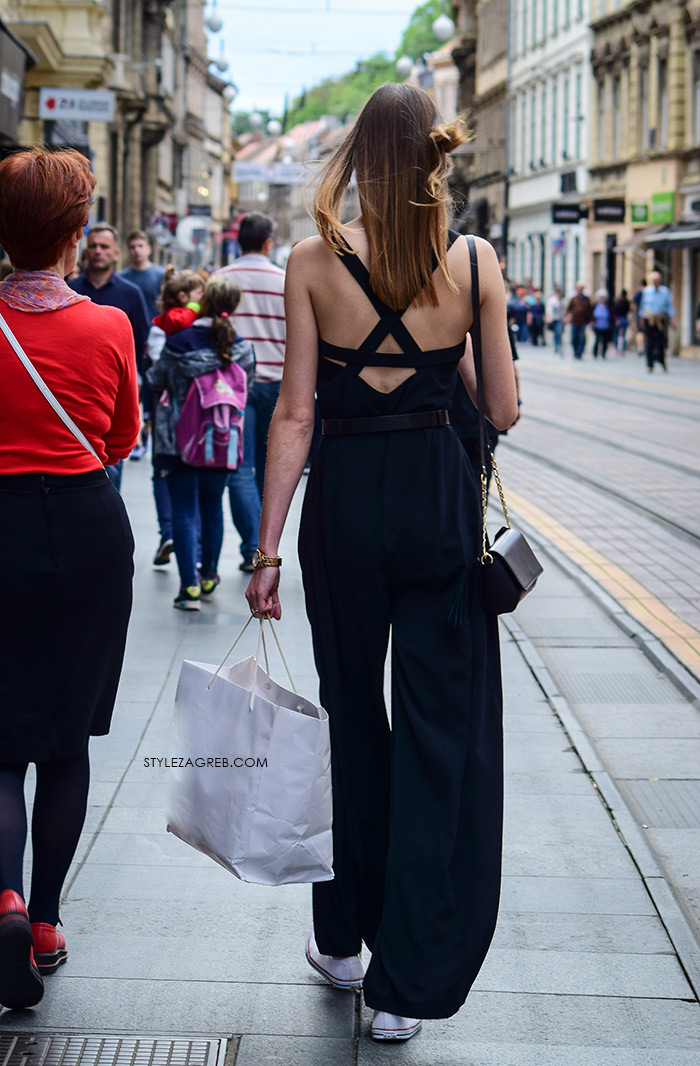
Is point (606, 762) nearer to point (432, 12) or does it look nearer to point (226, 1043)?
point (226, 1043)

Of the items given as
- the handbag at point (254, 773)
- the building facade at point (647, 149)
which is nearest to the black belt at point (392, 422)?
the handbag at point (254, 773)

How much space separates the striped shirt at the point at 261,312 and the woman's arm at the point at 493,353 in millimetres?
5798

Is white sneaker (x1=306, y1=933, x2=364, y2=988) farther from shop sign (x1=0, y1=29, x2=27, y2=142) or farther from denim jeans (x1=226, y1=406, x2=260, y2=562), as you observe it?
shop sign (x1=0, y1=29, x2=27, y2=142)

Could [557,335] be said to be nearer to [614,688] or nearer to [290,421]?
[614,688]

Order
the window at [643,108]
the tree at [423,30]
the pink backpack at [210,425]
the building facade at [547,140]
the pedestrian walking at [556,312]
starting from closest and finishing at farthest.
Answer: the pink backpack at [210,425]
the pedestrian walking at [556,312]
the window at [643,108]
the building facade at [547,140]
the tree at [423,30]

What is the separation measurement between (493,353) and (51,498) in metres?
0.98

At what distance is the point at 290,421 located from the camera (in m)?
3.39

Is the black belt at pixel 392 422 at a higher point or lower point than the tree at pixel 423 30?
lower

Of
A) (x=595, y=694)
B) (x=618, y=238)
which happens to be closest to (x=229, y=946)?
(x=595, y=694)

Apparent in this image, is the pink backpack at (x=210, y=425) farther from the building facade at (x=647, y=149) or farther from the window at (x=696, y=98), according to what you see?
the window at (x=696, y=98)

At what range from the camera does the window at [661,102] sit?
145 feet

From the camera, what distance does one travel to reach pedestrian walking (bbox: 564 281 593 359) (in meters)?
38.7

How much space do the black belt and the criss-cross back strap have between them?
0.13 metres

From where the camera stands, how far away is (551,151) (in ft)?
198
